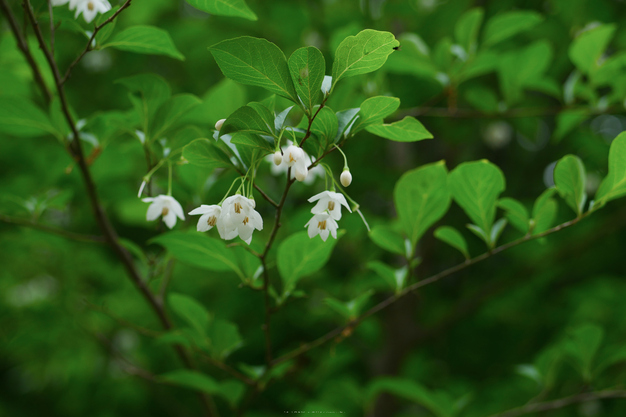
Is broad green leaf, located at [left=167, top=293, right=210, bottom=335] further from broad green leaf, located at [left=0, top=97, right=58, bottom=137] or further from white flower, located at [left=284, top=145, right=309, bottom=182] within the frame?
white flower, located at [left=284, top=145, right=309, bottom=182]

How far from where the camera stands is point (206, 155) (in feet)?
2.69

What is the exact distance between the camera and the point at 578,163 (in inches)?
37.4

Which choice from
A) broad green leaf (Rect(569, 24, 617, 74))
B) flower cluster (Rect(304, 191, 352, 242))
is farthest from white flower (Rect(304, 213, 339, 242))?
broad green leaf (Rect(569, 24, 617, 74))

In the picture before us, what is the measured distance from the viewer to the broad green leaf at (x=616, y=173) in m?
0.87

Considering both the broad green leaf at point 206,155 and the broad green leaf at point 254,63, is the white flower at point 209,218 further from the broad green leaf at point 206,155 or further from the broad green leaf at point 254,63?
the broad green leaf at point 254,63

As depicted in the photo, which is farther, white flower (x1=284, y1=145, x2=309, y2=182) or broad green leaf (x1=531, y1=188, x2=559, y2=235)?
broad green leaf (x1=531, y1=188, x2=559, y2=235)

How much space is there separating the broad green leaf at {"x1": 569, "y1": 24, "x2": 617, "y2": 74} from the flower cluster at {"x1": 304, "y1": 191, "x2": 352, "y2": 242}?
4.08ft

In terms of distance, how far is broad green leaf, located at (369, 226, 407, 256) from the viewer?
110 cm

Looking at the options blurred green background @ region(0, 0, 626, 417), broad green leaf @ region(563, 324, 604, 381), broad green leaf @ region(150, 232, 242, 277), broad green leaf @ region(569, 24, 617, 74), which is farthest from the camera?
blurred green background @ region(0, 0, 626, 417)

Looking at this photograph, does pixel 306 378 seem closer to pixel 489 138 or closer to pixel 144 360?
pixel 144 360

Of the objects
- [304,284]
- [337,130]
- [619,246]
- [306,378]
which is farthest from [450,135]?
[337,130]

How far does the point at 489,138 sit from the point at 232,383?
2.35m

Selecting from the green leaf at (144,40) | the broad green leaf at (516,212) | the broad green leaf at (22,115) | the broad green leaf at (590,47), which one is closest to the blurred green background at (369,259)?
the broad green leaf at (590,47)

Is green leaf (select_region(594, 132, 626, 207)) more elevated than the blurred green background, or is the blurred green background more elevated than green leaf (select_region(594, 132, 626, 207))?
green leaf (select_region(594, 132, 626, 207))
